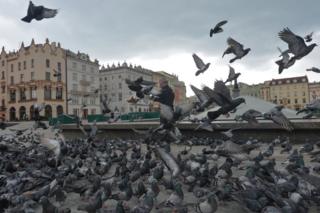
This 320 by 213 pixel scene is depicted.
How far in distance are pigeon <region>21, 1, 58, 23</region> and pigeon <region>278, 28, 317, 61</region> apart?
4.70 meters

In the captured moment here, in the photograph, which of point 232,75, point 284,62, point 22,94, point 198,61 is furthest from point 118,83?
point 284,62

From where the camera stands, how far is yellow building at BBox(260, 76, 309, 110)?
11669 centimetres

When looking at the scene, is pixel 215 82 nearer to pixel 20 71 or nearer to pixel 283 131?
pixel 283 131

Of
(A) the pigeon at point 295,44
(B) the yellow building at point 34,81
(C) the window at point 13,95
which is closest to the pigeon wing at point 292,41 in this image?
(A) the pigeon at point 295,44

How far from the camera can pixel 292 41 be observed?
19.5ft

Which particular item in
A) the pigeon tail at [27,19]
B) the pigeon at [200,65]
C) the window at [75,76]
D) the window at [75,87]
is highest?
the window at [75,76]

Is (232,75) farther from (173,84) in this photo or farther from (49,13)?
(173,84)

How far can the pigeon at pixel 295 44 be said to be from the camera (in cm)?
591

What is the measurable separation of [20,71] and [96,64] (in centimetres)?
1799

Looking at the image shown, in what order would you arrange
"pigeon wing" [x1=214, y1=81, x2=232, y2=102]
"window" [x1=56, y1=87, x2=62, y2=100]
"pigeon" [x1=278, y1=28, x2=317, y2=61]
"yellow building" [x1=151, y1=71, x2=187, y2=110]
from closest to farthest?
"pigeon wing" [x1=214, y1=81, x2=232, y2=102]
"pigeon" [x1=278, y1=28, x2=317, y2=61]
"window" [x1=56, y1=87, x2=62, y2=100]
"yellow building" [x1=151, y1=71, x2=187, y2=110]

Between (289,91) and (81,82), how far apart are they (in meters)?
85.1

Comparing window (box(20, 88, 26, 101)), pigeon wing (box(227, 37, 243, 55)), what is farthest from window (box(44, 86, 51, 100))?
pigeon wing (box(227, 37, 243, 55))

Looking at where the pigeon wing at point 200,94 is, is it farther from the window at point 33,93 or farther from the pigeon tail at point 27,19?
the window at point 33,93

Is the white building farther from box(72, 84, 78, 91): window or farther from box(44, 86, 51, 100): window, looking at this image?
box(44, 86, 51, 100): window
